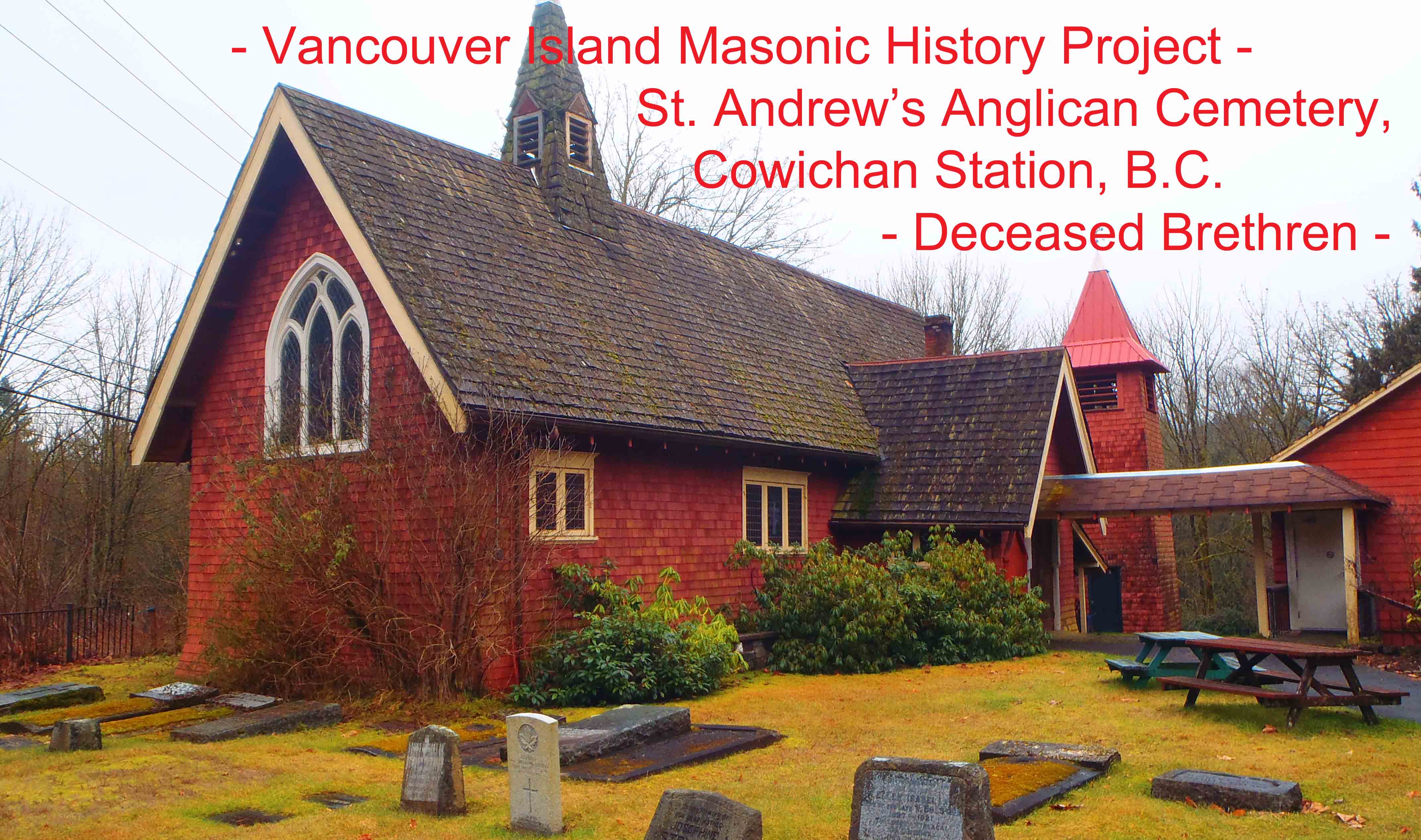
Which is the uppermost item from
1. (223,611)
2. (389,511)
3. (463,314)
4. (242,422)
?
(463,314)

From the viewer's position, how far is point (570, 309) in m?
16.2

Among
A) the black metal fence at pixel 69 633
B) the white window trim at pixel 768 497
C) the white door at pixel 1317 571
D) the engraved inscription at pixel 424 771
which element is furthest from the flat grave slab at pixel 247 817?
the white door at pixel 1317 571

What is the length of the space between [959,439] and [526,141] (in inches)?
361

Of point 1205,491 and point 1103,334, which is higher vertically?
point 1103,334

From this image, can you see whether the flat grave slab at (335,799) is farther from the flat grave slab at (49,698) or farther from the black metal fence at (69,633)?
the black metal fence at (69,633)

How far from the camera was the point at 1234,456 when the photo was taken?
39875 mm

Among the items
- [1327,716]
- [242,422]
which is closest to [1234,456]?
[1327,716]

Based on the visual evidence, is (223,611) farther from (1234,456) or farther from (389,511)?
(1234,456)

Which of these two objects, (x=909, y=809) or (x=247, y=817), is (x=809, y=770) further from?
(x=247, y=817)

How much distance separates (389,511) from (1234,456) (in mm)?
35037

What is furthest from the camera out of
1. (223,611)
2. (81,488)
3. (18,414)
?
(81,488)

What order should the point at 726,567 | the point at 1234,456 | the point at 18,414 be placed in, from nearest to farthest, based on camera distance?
the point at 726,567
the point at 18,414
the point at 1234,456

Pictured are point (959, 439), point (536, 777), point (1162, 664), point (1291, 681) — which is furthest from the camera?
point (959, 439)

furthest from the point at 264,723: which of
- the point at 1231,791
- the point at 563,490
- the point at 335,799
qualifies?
the point at 1231,791
